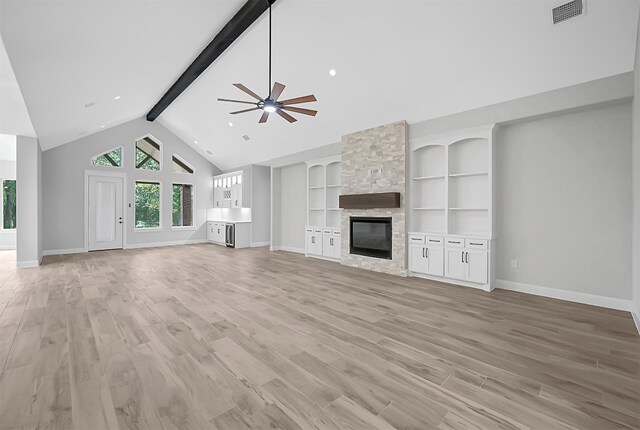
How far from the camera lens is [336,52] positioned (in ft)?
15.4

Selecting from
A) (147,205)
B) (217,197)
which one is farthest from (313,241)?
(147,205)

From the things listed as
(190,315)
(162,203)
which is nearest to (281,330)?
(190,315)

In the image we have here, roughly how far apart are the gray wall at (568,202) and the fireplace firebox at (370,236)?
1954 millimetres

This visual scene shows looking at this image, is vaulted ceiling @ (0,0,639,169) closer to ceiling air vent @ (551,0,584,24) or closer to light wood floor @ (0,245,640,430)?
ceiling air vent @ (551,0,584,24)

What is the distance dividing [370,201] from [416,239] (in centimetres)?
118

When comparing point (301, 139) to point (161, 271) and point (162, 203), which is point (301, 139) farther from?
point (162, 203)

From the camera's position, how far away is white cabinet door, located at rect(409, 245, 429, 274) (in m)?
5.30

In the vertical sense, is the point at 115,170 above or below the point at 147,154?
below

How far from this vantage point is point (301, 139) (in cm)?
752

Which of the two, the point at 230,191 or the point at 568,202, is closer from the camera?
the point at 568,202

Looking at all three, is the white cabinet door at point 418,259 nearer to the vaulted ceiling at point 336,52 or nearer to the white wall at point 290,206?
the vaulted ceiling at point 336,52

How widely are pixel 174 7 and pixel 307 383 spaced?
4660 millimetres

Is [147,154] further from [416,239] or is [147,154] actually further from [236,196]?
[416,239]

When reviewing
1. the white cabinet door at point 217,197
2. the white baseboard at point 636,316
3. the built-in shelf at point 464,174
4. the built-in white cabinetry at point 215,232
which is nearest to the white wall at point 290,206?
the built-in white cabinetry at point 215,232
